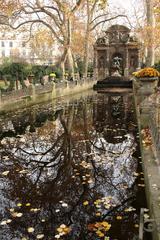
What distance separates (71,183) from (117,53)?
4203cm

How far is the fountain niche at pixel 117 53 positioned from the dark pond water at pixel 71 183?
34.1 m

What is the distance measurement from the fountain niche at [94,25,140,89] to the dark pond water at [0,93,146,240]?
34067 millimetres

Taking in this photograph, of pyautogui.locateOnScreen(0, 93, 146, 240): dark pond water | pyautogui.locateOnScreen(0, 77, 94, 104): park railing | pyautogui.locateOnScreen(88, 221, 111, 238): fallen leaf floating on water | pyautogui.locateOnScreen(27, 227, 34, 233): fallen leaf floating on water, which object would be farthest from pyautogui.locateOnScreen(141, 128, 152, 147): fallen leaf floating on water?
pyautogui.locateOnScreen(0, 77, 94, 104): park railing

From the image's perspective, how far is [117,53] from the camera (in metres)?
47.9

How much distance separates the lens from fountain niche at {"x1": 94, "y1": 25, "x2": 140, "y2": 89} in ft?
154

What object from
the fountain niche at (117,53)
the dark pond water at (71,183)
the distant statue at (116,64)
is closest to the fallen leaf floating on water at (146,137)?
the dark pond water at (71,183)

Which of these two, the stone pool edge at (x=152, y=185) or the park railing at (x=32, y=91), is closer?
the stone pool edge at (x=152, y=185)

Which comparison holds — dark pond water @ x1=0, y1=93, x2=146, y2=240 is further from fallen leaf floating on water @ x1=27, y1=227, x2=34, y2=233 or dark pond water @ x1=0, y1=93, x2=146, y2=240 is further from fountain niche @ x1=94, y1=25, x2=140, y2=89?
fountain niche @ x1=94, y1=25, x2=140, y2=89

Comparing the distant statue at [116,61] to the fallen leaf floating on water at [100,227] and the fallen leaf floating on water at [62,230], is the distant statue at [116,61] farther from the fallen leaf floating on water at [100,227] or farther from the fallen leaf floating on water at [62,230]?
the fallen leaf floating on water at [62,230]

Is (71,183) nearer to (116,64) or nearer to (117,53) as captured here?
(116,64)

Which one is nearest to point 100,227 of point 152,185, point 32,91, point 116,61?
point 152,185

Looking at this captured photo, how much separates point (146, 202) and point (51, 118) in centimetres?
1147

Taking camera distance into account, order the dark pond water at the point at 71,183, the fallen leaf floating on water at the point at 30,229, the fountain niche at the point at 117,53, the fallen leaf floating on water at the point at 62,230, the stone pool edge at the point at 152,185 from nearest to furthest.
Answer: the stone pool edge at the point at 152,185
the fallen leaf floating on water at the point at 62,230
the fallen leaf floating on water at the point at 30,229
the dark pond water at the point at 71,183
the fountain niche at the point at 117,53

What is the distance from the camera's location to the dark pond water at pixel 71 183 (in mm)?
5797
